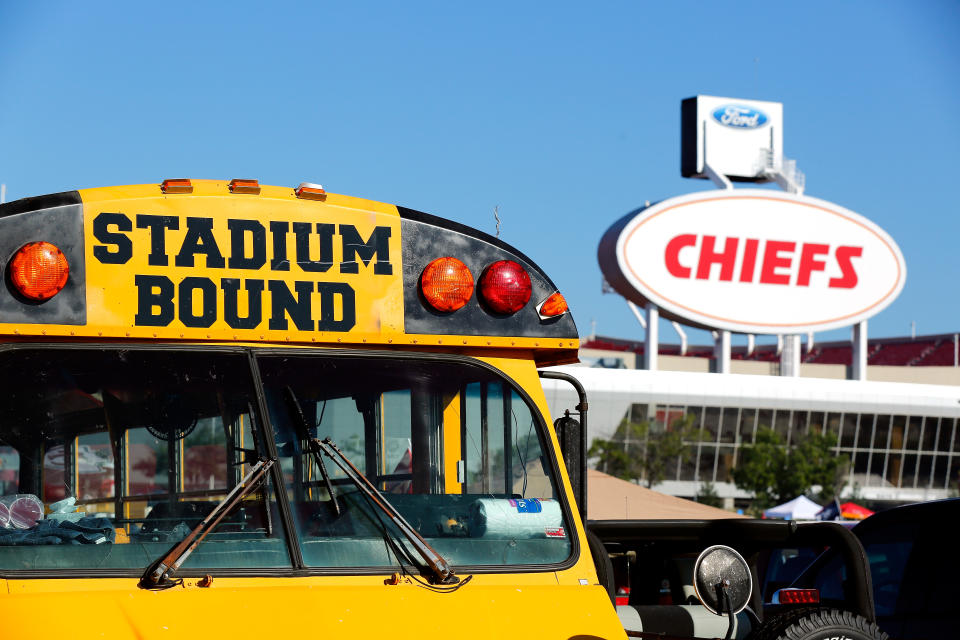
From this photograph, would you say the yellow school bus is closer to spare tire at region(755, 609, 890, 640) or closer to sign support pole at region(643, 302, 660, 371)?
spare tire at region(755, 609, 890, 640)

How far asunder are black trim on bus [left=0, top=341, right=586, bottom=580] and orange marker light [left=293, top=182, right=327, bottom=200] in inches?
19.3

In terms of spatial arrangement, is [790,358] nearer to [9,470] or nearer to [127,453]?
[127,453]

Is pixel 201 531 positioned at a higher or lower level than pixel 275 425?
lower

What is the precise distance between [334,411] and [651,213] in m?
49.1

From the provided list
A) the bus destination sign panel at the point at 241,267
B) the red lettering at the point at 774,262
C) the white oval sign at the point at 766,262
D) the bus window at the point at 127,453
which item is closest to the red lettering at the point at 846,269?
the white oval sign at the point at 766,262

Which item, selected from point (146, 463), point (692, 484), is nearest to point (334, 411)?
point (146, 463)

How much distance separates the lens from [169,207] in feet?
13.5

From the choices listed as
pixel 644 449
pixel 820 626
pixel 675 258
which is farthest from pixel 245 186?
pixel 644 449

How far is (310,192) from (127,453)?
99cm

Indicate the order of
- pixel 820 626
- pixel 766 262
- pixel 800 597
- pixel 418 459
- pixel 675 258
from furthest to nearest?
pixel 766 262 < pixel 675 258 < pixel 800 597 < pixel 820 626 < pixel 418 459

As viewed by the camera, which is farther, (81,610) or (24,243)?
(24,243)

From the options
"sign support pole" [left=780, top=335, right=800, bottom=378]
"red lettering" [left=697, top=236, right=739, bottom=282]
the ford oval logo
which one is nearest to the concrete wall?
"sign support pole" [left=780, top=335, right=800, bottom=378]

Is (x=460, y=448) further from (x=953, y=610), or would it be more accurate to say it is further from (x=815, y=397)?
(x=815, y=397)

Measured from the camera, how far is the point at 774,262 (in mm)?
55031
